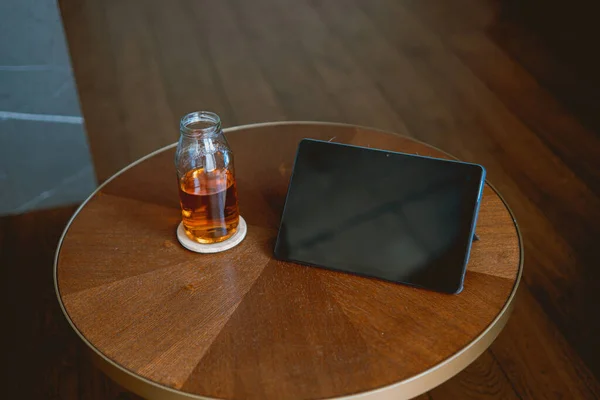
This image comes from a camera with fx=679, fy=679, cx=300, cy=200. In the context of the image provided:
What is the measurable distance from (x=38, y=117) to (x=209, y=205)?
1047 millimetres

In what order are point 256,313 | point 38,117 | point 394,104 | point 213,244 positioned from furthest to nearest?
1. point 394,104
2. point 38,117
3. point 213,244
4. point 256,313

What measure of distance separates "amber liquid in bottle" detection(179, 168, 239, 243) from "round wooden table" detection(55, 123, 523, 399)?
3 cm

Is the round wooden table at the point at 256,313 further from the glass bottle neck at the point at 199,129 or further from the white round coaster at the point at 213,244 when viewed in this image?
the glass bottle neck at the point at 199,129

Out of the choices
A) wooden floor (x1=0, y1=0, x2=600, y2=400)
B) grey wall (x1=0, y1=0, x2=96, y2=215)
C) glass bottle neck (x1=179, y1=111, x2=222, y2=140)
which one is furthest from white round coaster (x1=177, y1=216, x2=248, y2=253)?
grey wall (x1=0, y1=0, x2=96, y2=215)

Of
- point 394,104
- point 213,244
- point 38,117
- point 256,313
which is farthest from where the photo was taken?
point 394,104

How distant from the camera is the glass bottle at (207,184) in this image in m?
0.88

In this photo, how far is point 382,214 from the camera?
86cm

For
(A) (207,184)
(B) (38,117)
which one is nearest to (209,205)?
(A) (207,184)

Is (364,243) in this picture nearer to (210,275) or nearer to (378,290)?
(378,290)

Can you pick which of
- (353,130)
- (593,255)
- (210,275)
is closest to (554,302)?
(593,255)

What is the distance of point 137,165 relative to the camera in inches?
42.7

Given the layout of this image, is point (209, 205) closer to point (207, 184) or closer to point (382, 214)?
point (207, 184)

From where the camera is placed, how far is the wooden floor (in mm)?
1359

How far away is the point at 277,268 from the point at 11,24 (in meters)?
1.09
